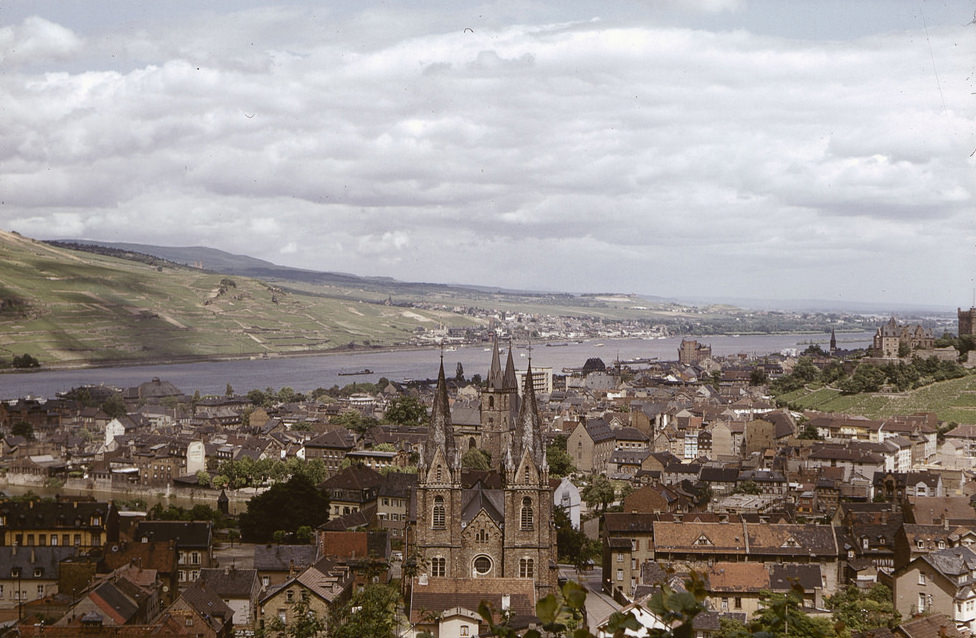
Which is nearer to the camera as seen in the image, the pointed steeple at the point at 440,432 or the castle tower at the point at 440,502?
the castle tower at the point at 440,502

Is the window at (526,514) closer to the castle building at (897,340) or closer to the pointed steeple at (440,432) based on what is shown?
the pointed steeple at (440,432)

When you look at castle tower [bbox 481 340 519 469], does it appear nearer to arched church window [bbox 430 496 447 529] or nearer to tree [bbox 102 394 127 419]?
arched church window [bbox 430 496 447 529]

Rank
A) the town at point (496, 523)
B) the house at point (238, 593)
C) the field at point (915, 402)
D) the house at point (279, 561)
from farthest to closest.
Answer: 1. the field at point (915, 402)
2. the house at point (279, 561)
3. the house at point (238, 593)
4. the town at point (496, 523)

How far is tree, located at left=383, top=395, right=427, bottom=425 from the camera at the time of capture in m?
83.6

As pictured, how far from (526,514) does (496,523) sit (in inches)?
34.2

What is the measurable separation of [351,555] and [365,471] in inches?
711

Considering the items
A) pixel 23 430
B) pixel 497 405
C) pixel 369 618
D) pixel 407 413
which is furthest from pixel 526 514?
pixel 23 430

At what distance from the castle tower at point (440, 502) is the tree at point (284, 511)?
14047 millimetres

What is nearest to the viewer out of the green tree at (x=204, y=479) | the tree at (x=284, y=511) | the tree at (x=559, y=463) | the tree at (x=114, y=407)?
the tree at (x=284, y=511)

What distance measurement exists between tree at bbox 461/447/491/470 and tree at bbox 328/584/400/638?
3129 centimetres

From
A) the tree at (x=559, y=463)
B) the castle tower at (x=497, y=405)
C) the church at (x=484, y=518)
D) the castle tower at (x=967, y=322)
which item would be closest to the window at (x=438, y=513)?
the church at (x=484, y=518)

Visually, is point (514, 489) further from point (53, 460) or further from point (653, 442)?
point (53, 460)

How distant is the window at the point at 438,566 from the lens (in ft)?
101

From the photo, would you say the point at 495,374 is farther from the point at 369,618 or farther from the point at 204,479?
the point at 369,618
